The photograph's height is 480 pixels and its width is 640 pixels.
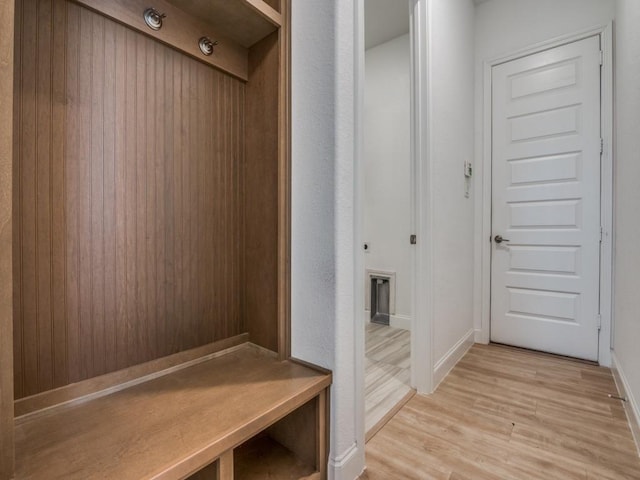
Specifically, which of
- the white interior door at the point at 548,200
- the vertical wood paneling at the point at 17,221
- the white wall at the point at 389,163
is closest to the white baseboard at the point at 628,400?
the white interior door at the point at 548,200

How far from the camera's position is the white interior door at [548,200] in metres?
2.27

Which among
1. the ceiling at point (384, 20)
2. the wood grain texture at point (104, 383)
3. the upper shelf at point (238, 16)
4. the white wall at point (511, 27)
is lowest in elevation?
the wood grain texture at point (104, 383)

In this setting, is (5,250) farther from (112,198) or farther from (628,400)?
(628,400)

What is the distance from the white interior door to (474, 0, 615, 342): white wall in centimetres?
11

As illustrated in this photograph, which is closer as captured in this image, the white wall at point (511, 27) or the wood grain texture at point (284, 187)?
the wood grain texture at point (284, 187)

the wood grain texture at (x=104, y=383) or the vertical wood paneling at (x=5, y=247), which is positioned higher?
the vertical wood paneling at (x=5, y=247)

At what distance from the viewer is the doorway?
9.60 feet

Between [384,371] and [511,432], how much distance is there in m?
0.80

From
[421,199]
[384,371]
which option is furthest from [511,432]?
[421,199]

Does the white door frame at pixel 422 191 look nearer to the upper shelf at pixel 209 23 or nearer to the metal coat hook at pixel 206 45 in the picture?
the upper shelf at pixel 209 23

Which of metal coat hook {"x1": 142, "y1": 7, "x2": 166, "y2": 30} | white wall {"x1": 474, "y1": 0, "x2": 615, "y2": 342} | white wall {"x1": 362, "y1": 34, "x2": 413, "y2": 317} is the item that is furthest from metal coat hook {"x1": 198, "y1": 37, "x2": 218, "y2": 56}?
white wall {"x1": 474, "y1": 0, "x2": 615, "y2": 342}

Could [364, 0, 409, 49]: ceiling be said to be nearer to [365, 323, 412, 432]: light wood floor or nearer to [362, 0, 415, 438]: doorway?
[362, 0, 415, 438]: doorway

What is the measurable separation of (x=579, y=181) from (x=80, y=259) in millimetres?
3007

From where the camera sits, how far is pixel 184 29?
114cm
